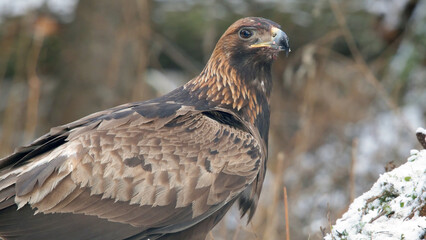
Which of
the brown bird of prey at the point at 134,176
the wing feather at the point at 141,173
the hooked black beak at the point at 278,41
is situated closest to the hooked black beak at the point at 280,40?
the hooked black beak at the point at 278,41

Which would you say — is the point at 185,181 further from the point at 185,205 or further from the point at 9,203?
the point at 9,203

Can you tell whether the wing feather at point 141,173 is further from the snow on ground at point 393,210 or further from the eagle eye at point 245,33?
the snow on ground at point 393,210

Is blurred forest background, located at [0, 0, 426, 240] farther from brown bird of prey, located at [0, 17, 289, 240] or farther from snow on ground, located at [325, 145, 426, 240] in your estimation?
snow on ground, located at [325, 145, 426, 240]

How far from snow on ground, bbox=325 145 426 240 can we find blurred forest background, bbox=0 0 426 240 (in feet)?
14.6

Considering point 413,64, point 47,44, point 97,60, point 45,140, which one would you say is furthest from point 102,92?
point 45,140

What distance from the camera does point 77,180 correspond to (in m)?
4.10

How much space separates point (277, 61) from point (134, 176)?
4.94 meters

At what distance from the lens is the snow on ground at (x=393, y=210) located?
3270mm

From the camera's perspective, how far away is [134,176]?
418cm

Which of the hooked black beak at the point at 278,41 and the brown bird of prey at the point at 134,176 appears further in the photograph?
the hooked black beak at the point at 278,41

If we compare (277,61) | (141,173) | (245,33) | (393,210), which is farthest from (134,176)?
(277,61)

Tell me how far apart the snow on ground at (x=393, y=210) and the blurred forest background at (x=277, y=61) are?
446cm

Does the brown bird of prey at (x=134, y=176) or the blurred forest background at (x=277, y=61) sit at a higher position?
the blurred forest background at (x=277, y=61)

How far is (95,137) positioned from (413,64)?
5428 mm
